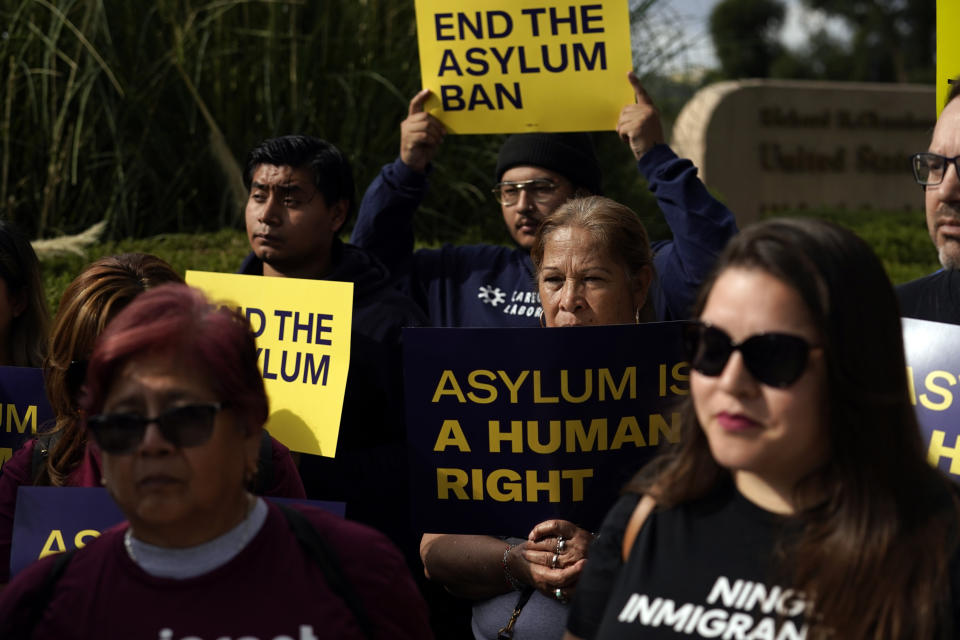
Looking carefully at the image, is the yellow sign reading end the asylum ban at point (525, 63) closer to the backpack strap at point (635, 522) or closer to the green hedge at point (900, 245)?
the backpack strap at point (635, 522)

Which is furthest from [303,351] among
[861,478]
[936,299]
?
[861,478]

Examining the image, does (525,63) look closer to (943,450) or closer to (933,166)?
(933,166)

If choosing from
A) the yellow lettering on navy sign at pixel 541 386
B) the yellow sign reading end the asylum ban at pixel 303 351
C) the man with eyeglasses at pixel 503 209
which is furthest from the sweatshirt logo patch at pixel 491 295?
the yellow lettering on navy sign at pixel 541 386

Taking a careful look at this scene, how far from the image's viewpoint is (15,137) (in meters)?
7.23

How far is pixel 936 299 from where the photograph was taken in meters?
3.08

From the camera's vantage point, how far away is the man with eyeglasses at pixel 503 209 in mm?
4426

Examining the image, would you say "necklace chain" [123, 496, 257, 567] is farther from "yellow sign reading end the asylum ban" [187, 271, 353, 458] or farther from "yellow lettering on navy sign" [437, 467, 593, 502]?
"yellow sign reading end the asylum ban" [187, 271, 353, 458]

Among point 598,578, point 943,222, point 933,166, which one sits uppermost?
point 933,166

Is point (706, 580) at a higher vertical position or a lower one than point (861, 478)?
lower

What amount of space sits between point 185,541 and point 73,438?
0.96 meters

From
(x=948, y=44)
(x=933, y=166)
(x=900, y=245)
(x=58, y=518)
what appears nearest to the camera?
(x=58, y=518)

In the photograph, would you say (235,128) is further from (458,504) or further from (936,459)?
(936,459)

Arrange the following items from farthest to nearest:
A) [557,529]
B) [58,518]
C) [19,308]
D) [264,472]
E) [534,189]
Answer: [534,189] < [19,308] < [557,529] < [264,472] < [58,518]

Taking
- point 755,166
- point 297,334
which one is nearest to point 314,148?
point 297,334
